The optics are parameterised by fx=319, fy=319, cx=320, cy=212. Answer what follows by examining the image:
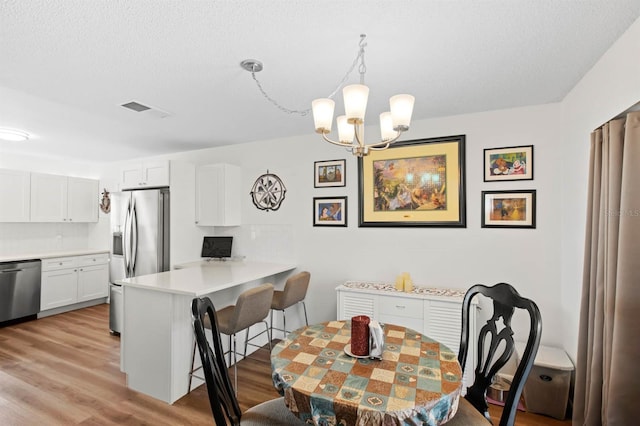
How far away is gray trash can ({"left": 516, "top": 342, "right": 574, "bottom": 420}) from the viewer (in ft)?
7.59

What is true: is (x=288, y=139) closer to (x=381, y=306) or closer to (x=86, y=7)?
(x=381, y=306)

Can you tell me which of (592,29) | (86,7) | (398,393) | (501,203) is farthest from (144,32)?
(501,203)

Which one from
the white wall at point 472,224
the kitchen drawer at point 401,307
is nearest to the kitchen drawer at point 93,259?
the white wall at point 472,224

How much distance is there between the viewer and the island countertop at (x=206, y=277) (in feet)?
8.18

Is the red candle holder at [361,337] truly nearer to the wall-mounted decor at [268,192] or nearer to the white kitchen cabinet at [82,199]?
the wall-mounted decor at [268,192]

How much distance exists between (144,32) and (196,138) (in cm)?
232

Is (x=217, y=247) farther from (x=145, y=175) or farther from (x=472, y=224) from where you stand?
(x=472, y=224)

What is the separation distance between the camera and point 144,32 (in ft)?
5.50

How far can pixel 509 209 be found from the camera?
113 inches

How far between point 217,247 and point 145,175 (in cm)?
127

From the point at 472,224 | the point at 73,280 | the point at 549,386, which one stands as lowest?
the point at 549,386

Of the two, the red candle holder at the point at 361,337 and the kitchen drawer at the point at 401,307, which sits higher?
the red candle holder at the point at 361,337

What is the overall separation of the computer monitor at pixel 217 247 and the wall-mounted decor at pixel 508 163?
10.1 feet

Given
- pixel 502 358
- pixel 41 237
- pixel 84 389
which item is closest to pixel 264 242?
pixel 84 389
